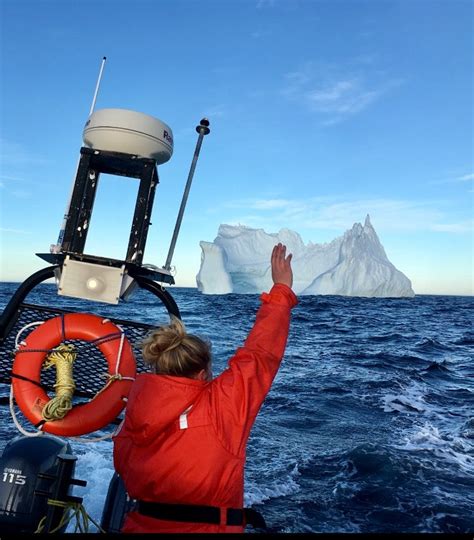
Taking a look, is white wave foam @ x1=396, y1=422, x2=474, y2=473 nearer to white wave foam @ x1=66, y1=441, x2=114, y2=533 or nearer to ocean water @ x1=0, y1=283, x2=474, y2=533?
ocean water @ x1=0, y1=283, x2=474, y2=533

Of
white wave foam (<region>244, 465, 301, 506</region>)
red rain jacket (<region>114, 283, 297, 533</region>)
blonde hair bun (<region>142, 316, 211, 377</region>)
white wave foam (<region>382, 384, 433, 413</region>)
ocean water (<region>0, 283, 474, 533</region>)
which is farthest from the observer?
white wave foam (<region>382, 384, 433, 413</region>)

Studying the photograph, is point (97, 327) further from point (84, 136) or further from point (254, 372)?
point (254, 372)

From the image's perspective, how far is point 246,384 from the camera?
1396 mm

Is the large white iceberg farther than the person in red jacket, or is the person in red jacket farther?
the large white iceberg

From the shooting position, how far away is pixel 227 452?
4.57 feet

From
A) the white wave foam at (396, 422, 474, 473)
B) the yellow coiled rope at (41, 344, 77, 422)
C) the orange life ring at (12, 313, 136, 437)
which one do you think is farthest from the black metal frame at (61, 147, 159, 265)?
the white wave foam at (396, 422, 474, 473)

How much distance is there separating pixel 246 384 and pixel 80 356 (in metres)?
1.61

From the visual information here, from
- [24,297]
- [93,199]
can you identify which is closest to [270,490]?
[24,297]

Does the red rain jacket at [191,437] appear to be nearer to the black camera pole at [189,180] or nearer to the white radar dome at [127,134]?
the black camera pole at [189,180]

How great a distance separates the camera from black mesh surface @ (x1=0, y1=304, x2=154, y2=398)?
2666 millimetres

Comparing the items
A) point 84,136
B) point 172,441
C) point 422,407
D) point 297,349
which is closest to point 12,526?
point 172,441

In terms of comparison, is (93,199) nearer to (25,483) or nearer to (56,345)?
(56,345)

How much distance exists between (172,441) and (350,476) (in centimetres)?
362

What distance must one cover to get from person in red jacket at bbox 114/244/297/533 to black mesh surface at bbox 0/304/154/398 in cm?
130
